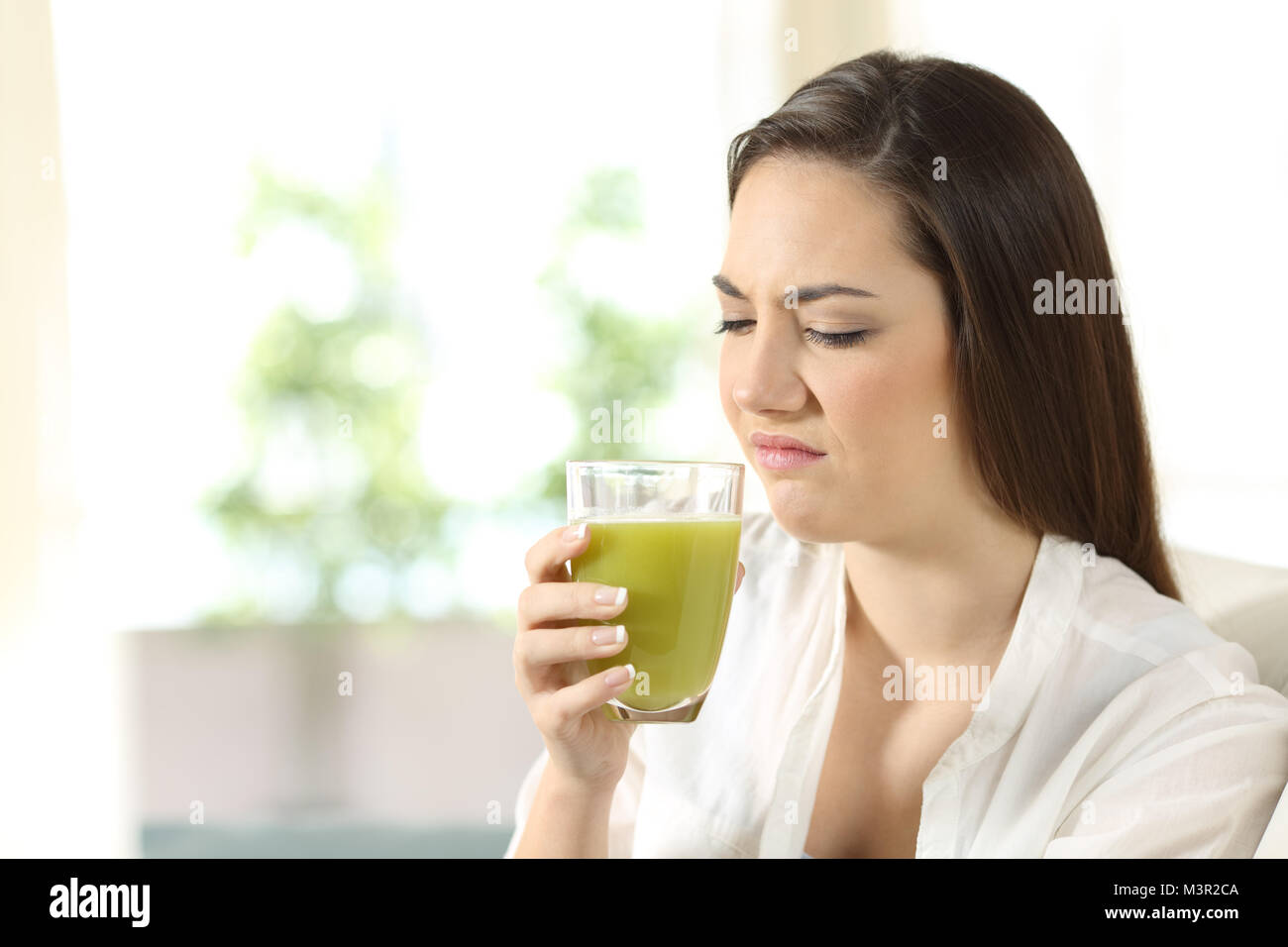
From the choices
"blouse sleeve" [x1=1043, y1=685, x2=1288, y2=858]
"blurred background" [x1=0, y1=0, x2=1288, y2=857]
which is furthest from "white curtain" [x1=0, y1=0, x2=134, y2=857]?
"blouse sleeve" [x1=1043, y1=685, x2=1288, y2=858]

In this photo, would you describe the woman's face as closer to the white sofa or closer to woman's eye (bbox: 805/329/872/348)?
woman's eye (bbox: 805/329/872/348)

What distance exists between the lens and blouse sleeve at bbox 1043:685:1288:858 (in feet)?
4.14

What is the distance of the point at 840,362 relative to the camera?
4.66 feet

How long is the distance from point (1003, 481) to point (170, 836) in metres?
3.38

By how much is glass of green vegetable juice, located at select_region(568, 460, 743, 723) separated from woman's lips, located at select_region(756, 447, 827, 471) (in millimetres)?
248

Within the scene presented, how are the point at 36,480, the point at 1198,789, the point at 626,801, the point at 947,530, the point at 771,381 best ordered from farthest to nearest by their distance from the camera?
the point at 36,480 → the point at 626,801 → the point at 947,530 → the point at 771,381 → the point at 1198,789

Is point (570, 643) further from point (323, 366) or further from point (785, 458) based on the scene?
point (323, 366)

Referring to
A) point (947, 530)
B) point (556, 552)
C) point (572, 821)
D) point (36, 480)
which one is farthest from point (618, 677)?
point (36, 480)

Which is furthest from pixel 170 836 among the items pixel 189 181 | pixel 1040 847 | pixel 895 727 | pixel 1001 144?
pixel 1001 144

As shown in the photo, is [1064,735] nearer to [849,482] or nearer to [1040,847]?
[1040,847]

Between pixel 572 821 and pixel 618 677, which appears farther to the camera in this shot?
pixel 572 821

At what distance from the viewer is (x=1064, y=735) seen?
150 centimetres

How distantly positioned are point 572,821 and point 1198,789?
0.78 metres

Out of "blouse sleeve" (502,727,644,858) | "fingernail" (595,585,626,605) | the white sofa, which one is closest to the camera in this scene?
"fingernail" (595,585,626,605)
